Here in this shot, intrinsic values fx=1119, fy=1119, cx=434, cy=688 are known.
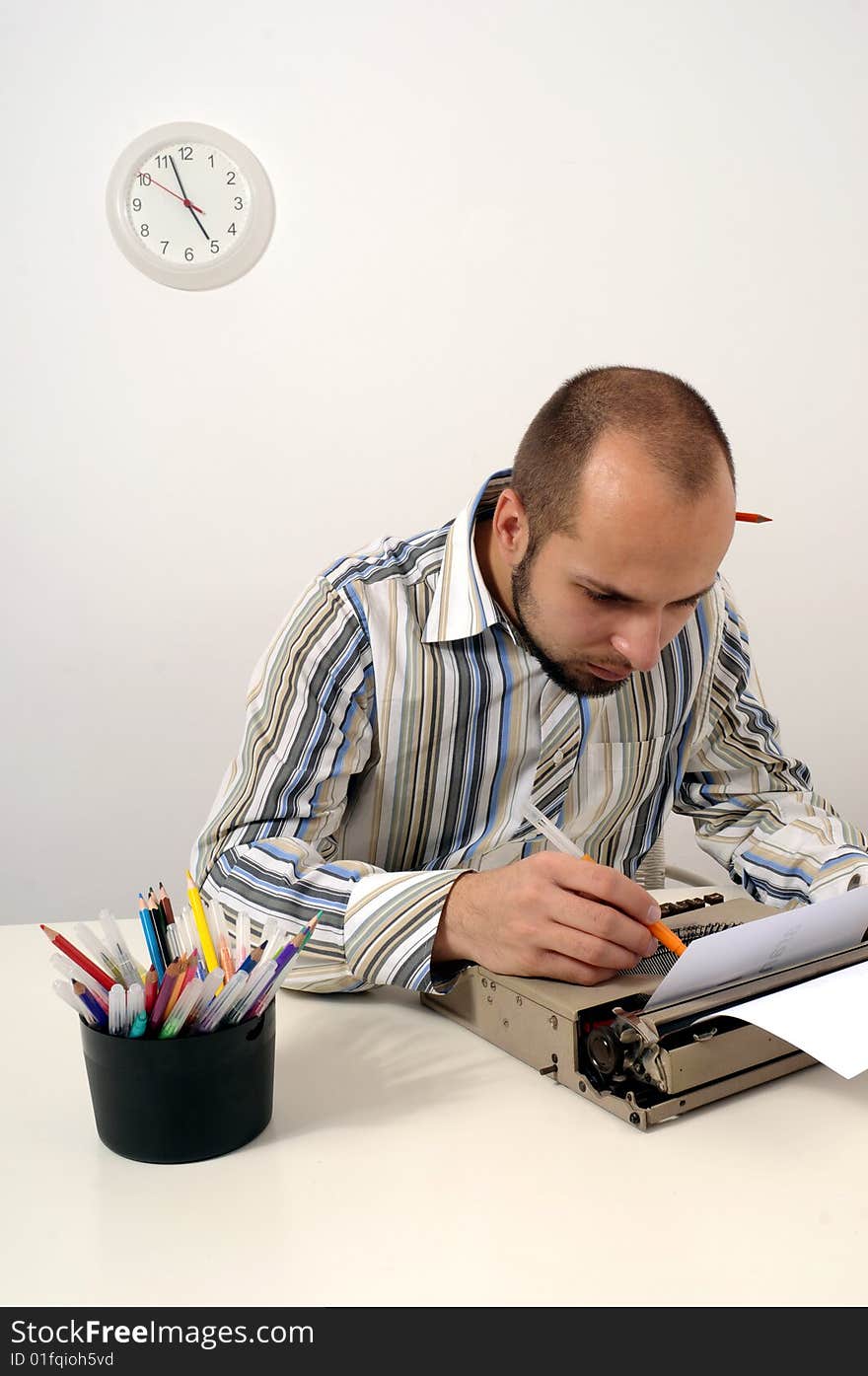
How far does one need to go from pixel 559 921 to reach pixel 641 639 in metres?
0.36

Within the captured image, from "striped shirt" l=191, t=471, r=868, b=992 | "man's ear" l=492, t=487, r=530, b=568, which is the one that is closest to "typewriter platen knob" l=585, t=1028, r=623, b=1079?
"striped shirt" l=191, t=471, r=868, b=992

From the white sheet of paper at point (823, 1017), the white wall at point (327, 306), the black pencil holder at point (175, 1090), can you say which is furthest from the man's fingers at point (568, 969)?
the white wall at point (327, 306)

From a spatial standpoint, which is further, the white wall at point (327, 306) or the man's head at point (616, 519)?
the white wall at point (327, 306)

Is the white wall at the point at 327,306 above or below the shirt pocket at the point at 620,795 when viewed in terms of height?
above

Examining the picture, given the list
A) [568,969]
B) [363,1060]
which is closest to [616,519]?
[568,969]

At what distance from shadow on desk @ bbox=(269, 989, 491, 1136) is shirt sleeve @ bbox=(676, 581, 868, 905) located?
55 centimetres

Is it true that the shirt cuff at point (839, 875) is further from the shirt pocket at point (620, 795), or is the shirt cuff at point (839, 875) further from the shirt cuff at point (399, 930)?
the shirt cuff at point (399, 930)

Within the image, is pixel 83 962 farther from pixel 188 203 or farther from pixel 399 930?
pixel 188 203

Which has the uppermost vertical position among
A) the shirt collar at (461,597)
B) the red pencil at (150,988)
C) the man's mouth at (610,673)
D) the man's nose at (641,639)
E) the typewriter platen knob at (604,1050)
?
the shirt collar at (461,597)

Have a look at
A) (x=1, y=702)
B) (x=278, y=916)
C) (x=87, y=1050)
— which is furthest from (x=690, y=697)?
(x=1, y=702)

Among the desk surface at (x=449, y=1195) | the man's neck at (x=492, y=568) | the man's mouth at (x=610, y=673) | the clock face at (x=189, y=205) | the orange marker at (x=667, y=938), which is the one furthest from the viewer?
the clock face at (x=189, y=205)

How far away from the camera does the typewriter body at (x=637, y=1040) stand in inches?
34.3

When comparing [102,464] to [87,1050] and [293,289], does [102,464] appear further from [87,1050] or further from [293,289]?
[87,1050]

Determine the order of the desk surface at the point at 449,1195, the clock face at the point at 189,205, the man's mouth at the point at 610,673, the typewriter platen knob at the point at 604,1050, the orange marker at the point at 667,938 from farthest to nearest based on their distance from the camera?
the clock face at the point at 189,205
the man's mouth at the point at 610,673
the orange marker at the point at 667,938
the typewriter platen knob at the point at 604,1050
the desk surface at the point at 449,1195
